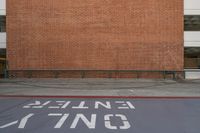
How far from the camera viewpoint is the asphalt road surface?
25.6 feet

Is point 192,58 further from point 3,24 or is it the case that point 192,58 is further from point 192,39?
point 3,24

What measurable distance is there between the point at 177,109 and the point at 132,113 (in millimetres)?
1927

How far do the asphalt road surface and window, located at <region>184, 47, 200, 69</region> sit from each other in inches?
642

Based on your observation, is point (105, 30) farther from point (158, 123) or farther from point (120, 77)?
point (158, 123)

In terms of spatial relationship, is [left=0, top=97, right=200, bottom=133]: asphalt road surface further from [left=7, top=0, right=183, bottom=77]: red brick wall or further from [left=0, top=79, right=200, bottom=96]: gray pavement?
[left=7, top=0, right=183, bottom=77]: red brick wall

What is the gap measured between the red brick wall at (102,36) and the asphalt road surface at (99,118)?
15102mm

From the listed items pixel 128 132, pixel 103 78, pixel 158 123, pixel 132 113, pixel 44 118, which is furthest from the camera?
pixel 103 78

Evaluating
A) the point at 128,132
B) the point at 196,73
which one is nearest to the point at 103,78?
the point at 196,73

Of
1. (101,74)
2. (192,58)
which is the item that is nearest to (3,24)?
(101,74)

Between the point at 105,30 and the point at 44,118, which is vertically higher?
the point at 105,30

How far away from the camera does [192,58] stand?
27.8 m

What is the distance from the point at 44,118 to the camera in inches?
365

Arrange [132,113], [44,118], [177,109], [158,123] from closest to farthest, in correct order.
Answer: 1. [158,123]
2. [44,118]
3. [132,113]
4. [177,109]

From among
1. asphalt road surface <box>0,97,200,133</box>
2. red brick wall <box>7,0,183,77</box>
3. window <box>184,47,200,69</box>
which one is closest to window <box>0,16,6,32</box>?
red brick wall <box>7,0,183,77</box>
